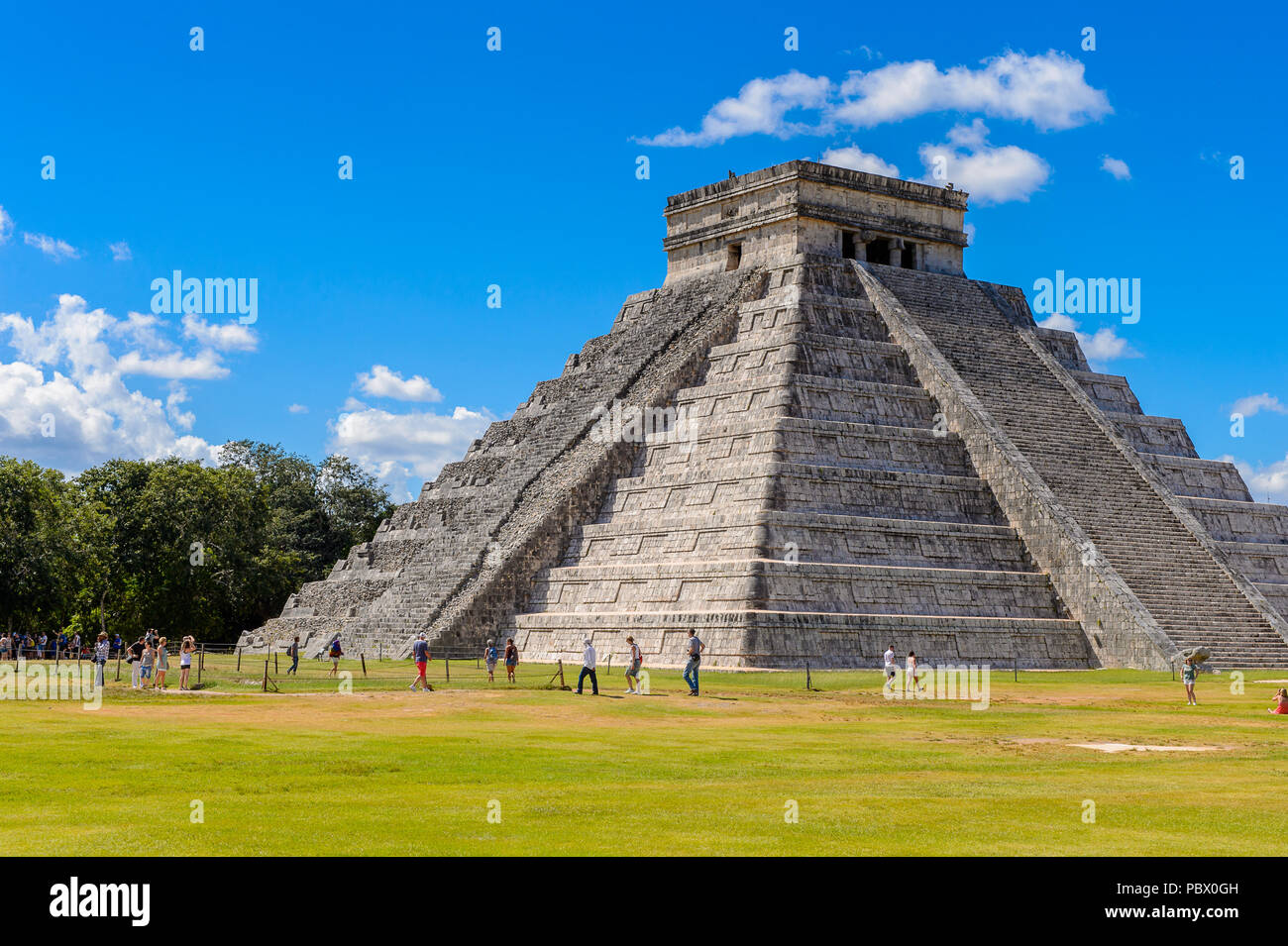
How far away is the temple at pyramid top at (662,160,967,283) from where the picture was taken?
158 feet

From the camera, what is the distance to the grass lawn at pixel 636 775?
11914 millimetres

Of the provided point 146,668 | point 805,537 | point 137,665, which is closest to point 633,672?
point 805,537

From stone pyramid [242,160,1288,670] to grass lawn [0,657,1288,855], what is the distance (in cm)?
734

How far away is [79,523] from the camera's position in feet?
189

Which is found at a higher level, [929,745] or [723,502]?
[723,502]

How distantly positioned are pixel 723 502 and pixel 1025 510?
8.30m

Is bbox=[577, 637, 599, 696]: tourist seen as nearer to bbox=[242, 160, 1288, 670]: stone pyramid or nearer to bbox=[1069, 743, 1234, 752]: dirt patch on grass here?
bbox=[242, 160, 1288, 670]: stone pyramid

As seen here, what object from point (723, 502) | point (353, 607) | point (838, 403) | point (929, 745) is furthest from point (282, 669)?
point (929, 745)

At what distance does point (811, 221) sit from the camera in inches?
1895

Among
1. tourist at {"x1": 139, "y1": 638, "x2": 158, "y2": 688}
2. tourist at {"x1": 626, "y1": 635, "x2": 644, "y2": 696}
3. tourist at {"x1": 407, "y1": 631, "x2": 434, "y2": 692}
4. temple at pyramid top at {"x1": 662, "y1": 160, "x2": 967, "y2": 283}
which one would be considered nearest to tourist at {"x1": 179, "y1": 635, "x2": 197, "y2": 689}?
tourist at {"x1": 139, "y1": 638, "x2": 158, "y2": 688}

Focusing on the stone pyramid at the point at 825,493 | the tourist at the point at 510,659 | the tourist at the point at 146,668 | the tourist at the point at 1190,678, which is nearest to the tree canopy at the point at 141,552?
the stone pyramid at the point at 825,493

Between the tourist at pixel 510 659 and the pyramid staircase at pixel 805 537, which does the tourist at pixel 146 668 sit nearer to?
the tourist at pixel 510 659

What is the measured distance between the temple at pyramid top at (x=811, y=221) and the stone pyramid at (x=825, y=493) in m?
0.09
